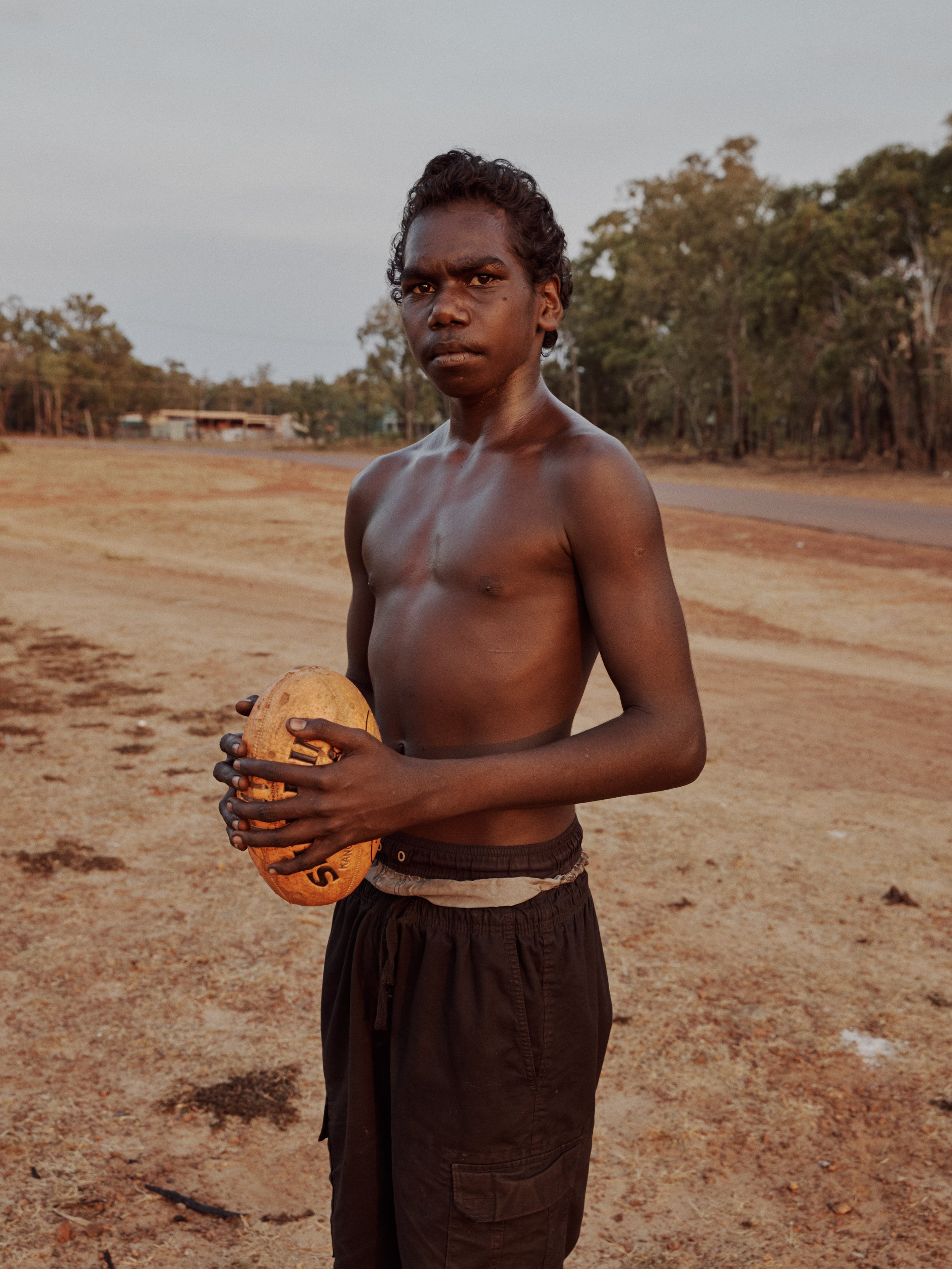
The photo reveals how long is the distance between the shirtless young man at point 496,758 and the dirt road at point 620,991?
3.61ft

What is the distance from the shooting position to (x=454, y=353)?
1.74 m


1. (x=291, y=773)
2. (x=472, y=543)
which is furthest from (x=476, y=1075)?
(x=472, y=543)

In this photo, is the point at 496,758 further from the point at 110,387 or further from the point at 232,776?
the point at 110,387

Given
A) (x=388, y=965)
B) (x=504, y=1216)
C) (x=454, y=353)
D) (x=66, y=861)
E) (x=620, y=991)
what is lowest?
(x=620, y=991)

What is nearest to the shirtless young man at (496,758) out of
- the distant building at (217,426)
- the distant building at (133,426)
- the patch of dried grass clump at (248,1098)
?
the patch of dried grass clump at (248,1098)

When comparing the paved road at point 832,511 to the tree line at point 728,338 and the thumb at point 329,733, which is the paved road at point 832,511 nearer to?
the tree line at point 728,338

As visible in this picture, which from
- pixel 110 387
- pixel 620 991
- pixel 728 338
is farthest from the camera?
pixel 110 387

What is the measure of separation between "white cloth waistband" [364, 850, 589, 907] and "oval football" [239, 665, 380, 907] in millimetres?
92

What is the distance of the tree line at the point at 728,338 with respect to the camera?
31.3 meters

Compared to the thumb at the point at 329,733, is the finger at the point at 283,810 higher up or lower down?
lower down

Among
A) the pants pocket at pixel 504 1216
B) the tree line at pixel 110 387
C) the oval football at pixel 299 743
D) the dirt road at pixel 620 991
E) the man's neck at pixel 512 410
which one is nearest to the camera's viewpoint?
the oval football at pixel 299 743

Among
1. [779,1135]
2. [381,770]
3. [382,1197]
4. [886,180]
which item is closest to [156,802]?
[779,1135]

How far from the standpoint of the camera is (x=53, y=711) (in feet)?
23.5

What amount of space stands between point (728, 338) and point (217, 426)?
184ft
